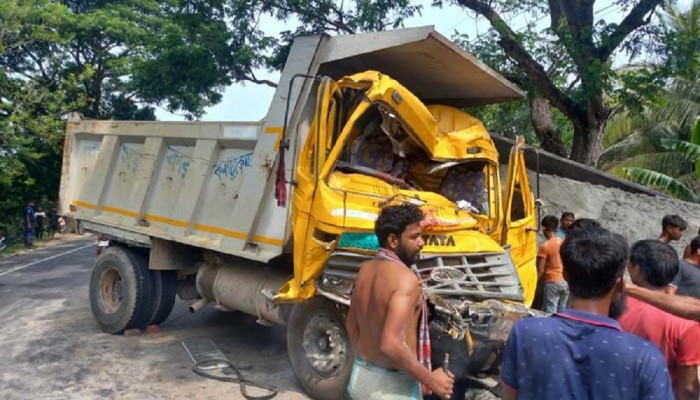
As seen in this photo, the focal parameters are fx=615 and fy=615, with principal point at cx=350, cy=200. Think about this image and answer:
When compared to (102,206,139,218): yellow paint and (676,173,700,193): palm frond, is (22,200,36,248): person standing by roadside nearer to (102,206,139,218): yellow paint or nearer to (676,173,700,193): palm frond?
(102,206,139,218): yellow paint

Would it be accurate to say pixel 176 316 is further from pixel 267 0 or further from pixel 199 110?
pixel 199 110

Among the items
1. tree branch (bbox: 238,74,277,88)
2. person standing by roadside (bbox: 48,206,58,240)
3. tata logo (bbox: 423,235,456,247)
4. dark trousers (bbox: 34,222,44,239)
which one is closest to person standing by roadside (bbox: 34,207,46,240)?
dark trousers (bbox: 34,222,44,239)

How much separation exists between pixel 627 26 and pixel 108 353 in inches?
323

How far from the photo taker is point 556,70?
33.3 feet

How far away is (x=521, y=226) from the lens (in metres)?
5.68

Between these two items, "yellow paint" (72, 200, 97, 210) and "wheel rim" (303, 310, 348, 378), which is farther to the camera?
"yellow paint" (72, 200, 97, 210)

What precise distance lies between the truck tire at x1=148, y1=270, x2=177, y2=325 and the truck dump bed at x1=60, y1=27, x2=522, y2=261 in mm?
511

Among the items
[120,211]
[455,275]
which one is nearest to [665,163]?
[455,275]

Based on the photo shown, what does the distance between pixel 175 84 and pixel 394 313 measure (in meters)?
11.5

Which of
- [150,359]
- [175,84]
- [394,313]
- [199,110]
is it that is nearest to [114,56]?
[199,110]

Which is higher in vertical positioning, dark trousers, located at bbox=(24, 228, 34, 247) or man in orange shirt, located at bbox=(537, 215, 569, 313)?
man in orange shirt, located at bbox=(537, 215, 569, 313)

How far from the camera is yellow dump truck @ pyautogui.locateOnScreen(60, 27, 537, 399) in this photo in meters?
4.53

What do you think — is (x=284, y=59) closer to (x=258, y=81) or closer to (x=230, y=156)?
(x=258, y=81)

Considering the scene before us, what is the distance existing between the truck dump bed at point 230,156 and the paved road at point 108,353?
1165mm
